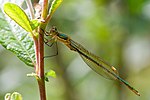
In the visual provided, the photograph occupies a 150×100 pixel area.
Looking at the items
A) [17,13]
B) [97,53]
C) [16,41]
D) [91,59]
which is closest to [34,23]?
[17,13]

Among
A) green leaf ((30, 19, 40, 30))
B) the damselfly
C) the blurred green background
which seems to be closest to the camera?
green leaf ((30, 19, 40, 30))

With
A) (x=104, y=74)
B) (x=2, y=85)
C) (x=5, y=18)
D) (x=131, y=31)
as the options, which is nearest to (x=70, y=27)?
(x=131, y=31)

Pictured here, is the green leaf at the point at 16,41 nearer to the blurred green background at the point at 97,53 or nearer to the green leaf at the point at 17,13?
the green leaf at the point at 17,13

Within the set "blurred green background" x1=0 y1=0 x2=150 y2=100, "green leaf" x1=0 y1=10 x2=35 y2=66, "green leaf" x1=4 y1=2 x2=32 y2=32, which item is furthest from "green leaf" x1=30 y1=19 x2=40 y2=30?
"blurred green background" x1=0 y1=0 x2=150 y2=100

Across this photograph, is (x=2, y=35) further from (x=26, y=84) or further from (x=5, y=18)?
(x=26, y=84)

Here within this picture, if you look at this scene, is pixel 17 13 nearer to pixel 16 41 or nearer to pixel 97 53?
pixel 16 41

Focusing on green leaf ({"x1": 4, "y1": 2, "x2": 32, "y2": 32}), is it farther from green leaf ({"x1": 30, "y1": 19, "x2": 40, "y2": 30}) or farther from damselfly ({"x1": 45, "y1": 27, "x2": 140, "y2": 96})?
damselfly ({"x1": 45, "y1": 27, "x2": 140, "y2": 96})
